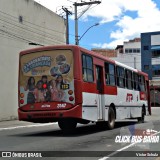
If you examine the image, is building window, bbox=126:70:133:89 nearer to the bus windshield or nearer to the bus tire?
the bus tire

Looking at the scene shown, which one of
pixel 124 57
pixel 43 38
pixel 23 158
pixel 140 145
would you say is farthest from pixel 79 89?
pixel 124 57

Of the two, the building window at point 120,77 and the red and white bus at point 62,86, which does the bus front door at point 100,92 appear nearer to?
the red and white bus at point 62,86

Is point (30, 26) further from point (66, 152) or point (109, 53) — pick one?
point (109, 53)

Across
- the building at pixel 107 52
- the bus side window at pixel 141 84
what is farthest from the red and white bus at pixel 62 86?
the building at pixel 107 52

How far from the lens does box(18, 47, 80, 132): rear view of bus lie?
50.2 feet

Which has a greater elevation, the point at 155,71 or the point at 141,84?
the point at 155,71

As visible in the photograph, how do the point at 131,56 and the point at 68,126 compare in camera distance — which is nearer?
the point at 68,126

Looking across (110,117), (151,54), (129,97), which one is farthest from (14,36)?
(151,54)

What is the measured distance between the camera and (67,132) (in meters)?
17.3

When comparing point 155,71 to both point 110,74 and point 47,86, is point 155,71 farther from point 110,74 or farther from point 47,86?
point 47,86

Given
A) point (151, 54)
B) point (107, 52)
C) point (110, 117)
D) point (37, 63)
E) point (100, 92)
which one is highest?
point (107, 52)

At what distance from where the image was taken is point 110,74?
1858 cm

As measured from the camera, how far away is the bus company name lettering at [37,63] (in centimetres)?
1593

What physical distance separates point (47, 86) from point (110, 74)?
12.8ft
